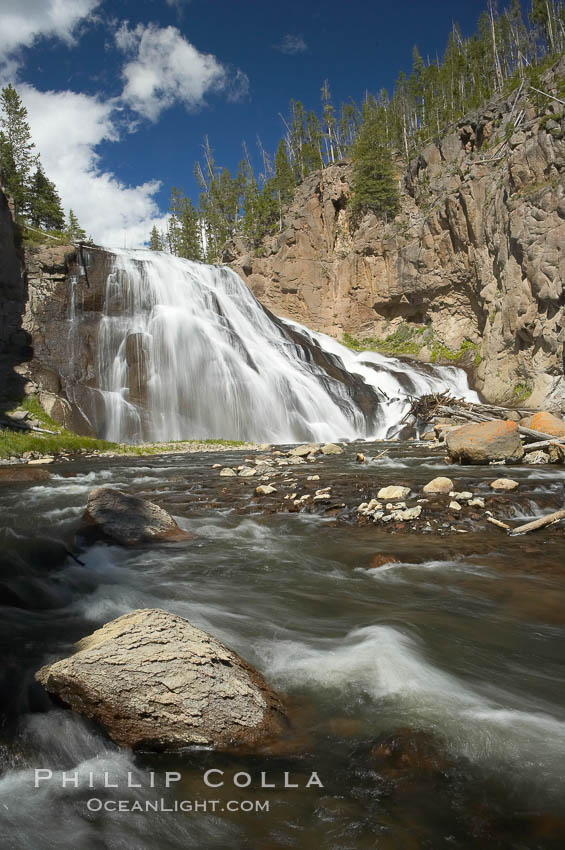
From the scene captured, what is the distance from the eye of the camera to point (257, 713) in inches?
114

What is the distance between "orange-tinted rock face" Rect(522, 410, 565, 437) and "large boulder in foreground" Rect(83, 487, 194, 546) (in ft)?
36.5

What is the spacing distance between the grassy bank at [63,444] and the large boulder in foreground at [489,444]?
38.2ft

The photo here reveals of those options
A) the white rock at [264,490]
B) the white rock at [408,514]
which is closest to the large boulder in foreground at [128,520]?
the white rock at [264,490]

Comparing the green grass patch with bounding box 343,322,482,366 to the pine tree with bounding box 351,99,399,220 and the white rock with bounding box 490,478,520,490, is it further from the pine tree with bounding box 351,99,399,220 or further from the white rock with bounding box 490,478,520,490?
the white rock with bounding box 490,478,520,490

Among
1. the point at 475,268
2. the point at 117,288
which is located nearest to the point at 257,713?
the point at 117,288

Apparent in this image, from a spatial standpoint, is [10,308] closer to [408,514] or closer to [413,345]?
[408,514]

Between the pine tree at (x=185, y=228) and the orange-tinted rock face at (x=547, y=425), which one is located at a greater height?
the pine tree at (x=185, y=228)

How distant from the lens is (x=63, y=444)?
20125 mm

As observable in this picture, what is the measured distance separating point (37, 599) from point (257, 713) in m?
2.96

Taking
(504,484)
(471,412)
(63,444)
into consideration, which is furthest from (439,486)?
(63,444)

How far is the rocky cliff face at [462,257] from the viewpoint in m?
27.2

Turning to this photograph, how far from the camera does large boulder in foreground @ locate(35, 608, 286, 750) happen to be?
2762 millimetres

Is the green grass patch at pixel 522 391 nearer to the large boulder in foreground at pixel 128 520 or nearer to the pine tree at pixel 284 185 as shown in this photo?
the large boulder in foreground at pixel 128 520

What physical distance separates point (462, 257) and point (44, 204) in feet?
142
